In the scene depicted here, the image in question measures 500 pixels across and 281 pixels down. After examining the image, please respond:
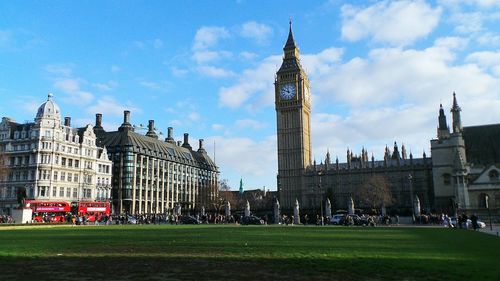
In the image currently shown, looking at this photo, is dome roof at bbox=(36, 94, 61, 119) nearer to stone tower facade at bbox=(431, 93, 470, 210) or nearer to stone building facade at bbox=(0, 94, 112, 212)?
stone building facade at bbox=(0, 94, 112, 212)

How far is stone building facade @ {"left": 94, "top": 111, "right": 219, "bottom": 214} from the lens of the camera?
373 feet

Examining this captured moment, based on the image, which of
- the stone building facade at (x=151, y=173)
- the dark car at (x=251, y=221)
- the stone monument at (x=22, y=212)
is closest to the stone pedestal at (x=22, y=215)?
the stone monument at (x=22, y=212)

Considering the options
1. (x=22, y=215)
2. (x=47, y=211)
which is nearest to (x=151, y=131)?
(x=47, y=211)

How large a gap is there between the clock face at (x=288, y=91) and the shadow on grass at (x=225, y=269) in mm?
130138

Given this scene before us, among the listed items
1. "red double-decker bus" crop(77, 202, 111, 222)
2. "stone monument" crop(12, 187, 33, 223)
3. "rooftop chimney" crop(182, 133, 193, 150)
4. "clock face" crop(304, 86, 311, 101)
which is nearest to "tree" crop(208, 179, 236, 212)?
"rooftop chimney" crop(182, 133, 193, 150)

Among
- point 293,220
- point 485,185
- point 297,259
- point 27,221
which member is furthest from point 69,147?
point 297,259

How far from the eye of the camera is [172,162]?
137 metres

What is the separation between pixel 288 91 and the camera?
5723 inches

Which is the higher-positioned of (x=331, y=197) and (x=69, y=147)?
(x=69, y=147)

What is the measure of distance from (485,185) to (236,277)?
264 feet

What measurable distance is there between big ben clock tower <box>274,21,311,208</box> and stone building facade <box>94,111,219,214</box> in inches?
1142

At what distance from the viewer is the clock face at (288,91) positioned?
144750 millimetres

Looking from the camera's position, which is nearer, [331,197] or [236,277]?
[236,277]

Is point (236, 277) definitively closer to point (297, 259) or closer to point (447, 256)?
point (297, 259)
